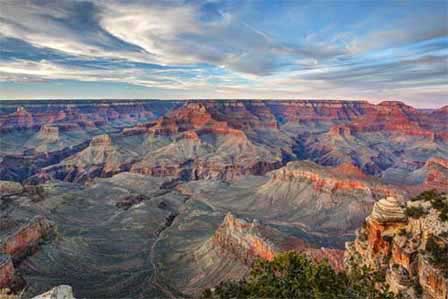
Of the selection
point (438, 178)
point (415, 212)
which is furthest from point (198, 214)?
point (438, 178)

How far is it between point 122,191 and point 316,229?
5027 centimetres

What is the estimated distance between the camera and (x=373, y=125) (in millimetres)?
198250

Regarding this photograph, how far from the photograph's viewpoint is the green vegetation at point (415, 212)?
19.9 m

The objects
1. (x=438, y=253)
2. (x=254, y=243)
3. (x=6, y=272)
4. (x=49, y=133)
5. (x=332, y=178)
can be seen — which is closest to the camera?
(x=438, y=253)

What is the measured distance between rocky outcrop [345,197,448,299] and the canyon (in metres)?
0.07

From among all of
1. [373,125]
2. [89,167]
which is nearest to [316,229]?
[89,167]

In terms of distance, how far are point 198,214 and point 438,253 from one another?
2309 inches

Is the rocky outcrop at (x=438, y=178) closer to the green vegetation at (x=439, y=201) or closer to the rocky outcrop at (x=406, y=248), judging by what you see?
the green vegetation at (x=439, y=201)

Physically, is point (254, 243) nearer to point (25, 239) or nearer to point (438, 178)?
point (25, 239)

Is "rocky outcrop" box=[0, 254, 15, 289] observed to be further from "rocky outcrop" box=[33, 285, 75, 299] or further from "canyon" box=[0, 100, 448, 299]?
"rocky outcrop" box=[33, 285, 75, 299]

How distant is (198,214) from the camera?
241 feet

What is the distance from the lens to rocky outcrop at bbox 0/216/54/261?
43.7m

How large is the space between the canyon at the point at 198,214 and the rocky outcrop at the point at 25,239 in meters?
0.16

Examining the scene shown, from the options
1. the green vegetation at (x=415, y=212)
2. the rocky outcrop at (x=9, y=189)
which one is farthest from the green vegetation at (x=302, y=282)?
the rocky outcrop at (x=9, y=189)
